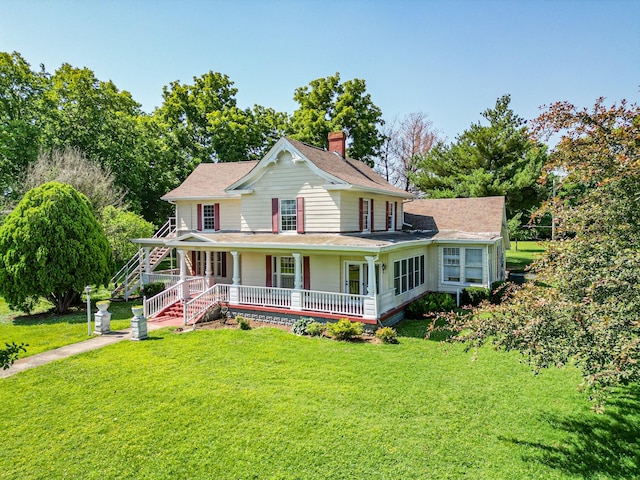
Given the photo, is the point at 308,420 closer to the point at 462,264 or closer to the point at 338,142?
the point at 462,264

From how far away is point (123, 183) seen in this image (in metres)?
33.1

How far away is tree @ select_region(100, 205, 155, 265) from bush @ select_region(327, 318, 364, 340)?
16.0 meters

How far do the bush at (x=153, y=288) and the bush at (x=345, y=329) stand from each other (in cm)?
1082

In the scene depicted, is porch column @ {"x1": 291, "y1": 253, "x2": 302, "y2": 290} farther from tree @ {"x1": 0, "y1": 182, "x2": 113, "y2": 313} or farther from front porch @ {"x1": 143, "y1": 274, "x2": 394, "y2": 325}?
tree @ {"x1": 0, "y1": 182, "x2": 113, "y2": 313}

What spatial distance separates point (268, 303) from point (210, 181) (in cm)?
1050

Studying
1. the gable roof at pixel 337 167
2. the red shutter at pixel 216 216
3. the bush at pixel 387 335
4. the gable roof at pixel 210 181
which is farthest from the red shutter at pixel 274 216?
the bush at pixel 387 335

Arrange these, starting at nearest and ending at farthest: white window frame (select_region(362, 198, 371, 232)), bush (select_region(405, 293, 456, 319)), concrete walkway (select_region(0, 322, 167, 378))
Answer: concrete walkway (select_region(0, 322, 167, 378))
bush (select_region(405, 293, 456, 319))
white window frame (select_region(362, 198, 371, 232))

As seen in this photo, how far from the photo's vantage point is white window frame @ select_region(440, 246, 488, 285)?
60.6 feet

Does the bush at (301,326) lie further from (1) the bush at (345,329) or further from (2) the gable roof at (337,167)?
(2) the gable roof at (337,167)

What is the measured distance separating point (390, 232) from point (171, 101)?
27.5 metres

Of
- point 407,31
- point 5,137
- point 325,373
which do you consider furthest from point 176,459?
point 5,137

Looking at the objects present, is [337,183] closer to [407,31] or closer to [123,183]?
[407,31]

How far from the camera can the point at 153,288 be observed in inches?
771

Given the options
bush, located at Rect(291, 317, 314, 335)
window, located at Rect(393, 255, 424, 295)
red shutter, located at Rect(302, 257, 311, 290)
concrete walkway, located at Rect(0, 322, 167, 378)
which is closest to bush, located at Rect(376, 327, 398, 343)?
bush, located at Rect(291, 317, 314, 335)
